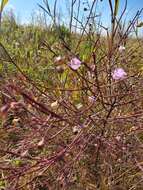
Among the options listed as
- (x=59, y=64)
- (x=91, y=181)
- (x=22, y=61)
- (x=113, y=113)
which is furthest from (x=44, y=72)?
(x=59, y=64)

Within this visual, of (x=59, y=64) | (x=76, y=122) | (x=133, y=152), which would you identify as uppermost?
Answer: (x=59, y=64)

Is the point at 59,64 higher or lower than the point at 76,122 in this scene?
higher

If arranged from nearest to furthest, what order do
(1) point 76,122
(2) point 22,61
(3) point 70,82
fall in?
(1) point 76,122
(3) point 70,82
(2) point 22,61

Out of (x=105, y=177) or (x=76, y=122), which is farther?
(x=105, y=177)

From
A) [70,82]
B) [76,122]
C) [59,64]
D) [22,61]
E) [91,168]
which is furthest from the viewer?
[22,61]

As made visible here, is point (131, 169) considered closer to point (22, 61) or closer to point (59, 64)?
point (59, 64)

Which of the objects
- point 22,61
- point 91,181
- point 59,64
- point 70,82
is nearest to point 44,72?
point 22,61

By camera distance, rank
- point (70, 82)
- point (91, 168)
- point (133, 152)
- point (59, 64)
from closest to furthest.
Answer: point (59, 64) < point (133, 152) < point (91, 168) < point (70, 82)

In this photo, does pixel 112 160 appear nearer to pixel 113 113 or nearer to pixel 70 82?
pixel 113 113

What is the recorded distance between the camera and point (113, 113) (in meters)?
1.69

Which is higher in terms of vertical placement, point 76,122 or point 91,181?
point 76,122

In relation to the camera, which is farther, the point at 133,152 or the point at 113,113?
the point at 113,113

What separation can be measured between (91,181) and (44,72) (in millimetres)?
1331

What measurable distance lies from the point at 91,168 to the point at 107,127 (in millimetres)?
158
